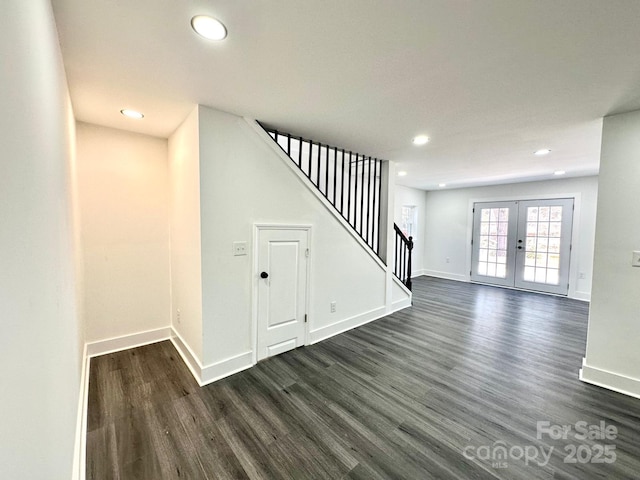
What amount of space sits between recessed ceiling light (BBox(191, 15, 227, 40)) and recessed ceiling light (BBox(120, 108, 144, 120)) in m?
1.47

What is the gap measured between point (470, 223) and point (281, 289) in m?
5.66

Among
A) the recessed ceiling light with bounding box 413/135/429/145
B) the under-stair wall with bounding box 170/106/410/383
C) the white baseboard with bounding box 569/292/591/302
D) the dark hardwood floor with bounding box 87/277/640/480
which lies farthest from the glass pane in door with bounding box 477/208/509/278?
the under-stair wall with bounding box 170/106/410/383

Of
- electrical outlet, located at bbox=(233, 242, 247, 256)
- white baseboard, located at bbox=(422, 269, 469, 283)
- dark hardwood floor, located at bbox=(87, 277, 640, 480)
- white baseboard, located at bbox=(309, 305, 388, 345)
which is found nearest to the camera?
dark hardwood floor, located at bbox=(87, 277, 640, 480)

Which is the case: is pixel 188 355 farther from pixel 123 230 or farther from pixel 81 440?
pixel 123 230

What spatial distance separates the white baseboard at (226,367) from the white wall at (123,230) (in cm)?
126

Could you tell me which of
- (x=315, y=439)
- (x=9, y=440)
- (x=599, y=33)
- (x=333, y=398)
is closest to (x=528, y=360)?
(x=333, y=398)

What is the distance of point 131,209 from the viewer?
2.98 metres

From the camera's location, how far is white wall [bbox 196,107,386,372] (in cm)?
234

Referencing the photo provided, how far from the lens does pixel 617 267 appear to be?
2.35m

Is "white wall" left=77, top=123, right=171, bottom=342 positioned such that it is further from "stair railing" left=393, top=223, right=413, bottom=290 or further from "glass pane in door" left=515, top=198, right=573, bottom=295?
"glass pane in door" left=515, top=198, right=573, bottom=295

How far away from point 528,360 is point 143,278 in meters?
4.39

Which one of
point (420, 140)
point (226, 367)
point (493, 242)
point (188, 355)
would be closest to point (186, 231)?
point (188, 355)

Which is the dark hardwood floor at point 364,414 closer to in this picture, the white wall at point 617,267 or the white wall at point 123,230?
the white wall at point 617,267

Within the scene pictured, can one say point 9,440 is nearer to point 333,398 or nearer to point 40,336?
point 40,336
